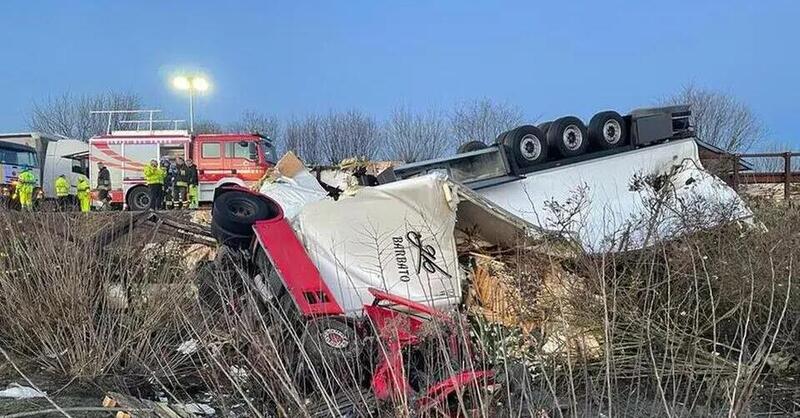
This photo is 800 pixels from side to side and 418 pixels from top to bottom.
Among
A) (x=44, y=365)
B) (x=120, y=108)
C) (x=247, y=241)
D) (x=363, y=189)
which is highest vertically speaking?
(x=120, y=108)

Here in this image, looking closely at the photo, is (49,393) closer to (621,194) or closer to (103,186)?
(621,194)

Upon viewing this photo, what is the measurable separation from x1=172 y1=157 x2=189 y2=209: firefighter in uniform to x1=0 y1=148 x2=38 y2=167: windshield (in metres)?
6.52

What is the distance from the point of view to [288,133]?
37312mm

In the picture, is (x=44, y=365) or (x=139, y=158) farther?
(x=139, y=158)

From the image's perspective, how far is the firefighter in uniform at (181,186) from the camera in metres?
16.5

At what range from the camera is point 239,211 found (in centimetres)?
616

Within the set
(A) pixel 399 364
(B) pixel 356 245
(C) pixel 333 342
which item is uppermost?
(B) pixel 356 245

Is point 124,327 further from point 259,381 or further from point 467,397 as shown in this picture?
point 467,397

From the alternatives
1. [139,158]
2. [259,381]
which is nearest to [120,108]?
[139,158]

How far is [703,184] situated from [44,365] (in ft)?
21.5

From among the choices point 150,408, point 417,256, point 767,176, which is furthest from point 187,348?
point 767,176

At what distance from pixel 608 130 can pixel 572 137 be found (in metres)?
0.50

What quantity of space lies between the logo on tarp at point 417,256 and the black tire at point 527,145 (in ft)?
8.26

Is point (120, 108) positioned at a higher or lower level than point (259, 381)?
higher
